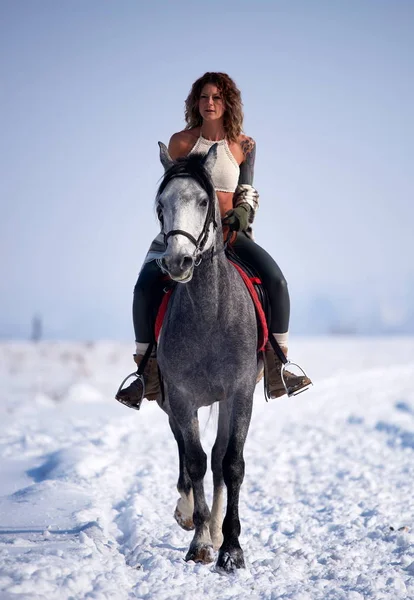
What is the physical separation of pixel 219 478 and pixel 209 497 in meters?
2.02

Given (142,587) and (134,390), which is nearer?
(142,587)

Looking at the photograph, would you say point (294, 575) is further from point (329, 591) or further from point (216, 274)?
point (216, 274)

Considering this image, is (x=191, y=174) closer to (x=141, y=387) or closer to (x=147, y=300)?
(x=147, y=300)

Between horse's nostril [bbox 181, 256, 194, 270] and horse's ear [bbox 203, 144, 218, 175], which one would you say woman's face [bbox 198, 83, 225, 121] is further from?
horse's nostril [bbox 181, 256, 194, 270]

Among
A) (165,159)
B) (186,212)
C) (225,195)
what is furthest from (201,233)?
(225,195)

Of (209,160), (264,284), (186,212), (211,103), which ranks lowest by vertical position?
(264,284)

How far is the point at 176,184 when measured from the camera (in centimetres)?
495

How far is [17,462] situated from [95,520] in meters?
4.12

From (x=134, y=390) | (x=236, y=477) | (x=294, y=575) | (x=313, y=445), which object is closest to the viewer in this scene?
(x=294, y=575)

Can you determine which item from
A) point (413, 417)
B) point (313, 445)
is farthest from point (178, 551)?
point (413, 417)

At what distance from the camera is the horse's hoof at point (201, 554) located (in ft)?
18.5

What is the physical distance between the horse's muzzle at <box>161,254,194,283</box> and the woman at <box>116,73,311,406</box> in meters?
1.68

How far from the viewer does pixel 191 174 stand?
16.6 feet

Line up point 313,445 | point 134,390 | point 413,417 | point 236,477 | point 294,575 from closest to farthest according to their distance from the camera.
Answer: point 294,575 < point 236,477 < point 134,390 < point 313,445 < point 413,417
